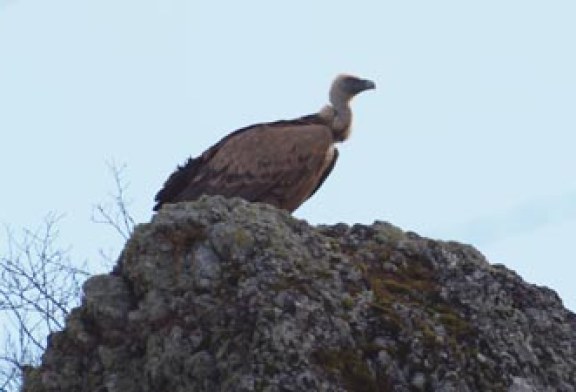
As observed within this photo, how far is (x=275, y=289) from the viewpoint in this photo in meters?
7.31

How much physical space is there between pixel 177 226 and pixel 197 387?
1083 mm

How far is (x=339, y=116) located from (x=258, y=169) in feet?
4.43

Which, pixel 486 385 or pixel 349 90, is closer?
pixel 486 385

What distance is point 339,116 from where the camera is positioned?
13883 mm

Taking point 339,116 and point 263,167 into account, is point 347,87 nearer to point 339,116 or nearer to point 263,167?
point 339,116

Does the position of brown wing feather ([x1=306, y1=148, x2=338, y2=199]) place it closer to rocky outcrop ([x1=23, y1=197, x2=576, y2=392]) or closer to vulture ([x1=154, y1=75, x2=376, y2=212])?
vulture ([x1=154, y1=75, x2=376, y2=212])

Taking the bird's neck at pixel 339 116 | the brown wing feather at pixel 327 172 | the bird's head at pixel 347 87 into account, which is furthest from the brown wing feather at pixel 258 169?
the bird's head at pixel 347 87

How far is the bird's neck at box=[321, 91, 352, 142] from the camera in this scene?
44.8 ft

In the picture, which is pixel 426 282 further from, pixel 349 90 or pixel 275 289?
pixel 349 90

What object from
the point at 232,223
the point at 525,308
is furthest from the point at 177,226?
the point at 525,308

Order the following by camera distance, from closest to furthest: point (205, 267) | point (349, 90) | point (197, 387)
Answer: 1. point (197, 387)
2. point (205, 267)
3. point (349, 90)

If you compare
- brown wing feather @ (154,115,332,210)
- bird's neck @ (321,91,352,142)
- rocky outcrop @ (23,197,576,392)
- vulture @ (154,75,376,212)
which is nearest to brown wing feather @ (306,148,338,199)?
vulture @ (154,75,376,212)

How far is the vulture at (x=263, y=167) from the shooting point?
1267 cm

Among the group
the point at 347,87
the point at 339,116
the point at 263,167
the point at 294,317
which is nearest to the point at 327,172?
the point at 263,167
